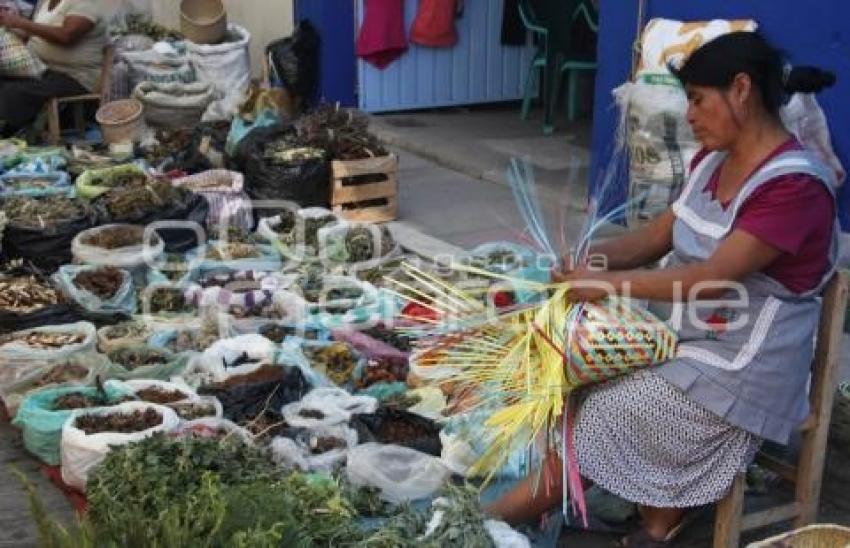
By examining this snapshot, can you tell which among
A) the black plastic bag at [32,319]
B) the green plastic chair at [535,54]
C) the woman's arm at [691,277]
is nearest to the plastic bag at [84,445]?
the black plastic bag at [32,319]

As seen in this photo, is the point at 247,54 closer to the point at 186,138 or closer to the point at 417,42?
the point at 417,42

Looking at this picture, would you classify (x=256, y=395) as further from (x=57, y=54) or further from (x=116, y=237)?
(x=57, y=54)

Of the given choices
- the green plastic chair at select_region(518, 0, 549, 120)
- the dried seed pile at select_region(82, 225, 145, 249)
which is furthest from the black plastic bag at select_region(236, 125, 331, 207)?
the green plastic chair at select_region(518, 0, 549, 120)

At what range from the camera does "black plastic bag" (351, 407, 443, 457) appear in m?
3.80

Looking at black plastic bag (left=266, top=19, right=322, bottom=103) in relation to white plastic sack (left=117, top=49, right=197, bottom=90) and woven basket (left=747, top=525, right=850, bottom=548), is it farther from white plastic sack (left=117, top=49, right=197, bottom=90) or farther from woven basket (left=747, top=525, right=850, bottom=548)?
woven basket (left=747, top=525, right=850, bottom=548)

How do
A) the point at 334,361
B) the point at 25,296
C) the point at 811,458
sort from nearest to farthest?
the point at 811,458
the point at 334,361
the point at 25,296

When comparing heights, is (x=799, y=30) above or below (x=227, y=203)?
above

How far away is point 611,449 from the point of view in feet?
9.86

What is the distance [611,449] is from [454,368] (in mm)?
493

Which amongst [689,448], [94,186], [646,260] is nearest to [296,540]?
[689,448]

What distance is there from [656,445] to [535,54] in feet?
22.5

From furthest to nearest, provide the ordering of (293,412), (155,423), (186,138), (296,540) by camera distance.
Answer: (186,138) < (293,412) < (155,423) < (296,540)

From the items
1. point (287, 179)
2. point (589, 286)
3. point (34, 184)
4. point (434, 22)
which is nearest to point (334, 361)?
point (589, 286)

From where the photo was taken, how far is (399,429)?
3936 mm
